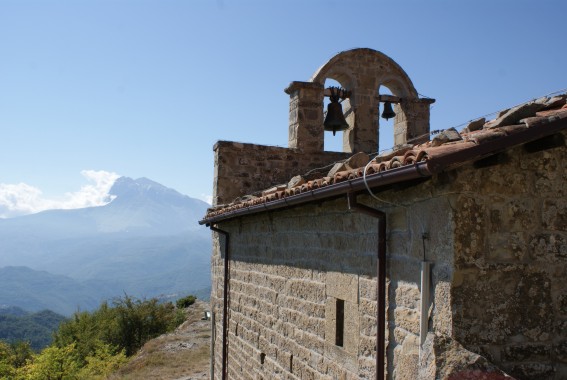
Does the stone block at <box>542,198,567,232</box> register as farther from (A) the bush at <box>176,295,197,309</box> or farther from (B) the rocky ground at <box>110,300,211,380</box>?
(A) the bush at <box>176,295,197,309</box>

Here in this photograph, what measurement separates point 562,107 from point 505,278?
4.27 feet

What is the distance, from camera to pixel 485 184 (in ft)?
11.9

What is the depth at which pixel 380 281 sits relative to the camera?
426 cm

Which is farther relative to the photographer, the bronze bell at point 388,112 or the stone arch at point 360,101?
the bronze bell at point 388,112

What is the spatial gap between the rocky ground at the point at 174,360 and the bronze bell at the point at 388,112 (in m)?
7.69

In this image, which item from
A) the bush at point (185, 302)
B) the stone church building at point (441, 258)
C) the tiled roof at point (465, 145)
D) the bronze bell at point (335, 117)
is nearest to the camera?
the tiled roof at point (465, 145)

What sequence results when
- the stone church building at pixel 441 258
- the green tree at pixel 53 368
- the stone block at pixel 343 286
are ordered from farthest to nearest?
1. the green tree at pixel 53 368
2. the stone block at pixel 343 286
3. the stone church building at pixel 441 258

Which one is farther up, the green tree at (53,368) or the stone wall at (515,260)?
the stone wall at (515,260)

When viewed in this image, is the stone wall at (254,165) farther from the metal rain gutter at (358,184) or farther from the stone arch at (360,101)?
the metal rain gutter at (358,184)

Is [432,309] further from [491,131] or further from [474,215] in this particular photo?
[491,131]

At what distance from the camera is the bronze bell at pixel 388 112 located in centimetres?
1013

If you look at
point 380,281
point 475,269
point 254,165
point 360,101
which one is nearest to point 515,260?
point 475,269

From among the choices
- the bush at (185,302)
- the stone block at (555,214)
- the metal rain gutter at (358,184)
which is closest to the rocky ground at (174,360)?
the metal rain gutter at (358,184)

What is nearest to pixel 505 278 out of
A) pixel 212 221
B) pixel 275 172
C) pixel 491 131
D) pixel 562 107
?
pixel 491 131
